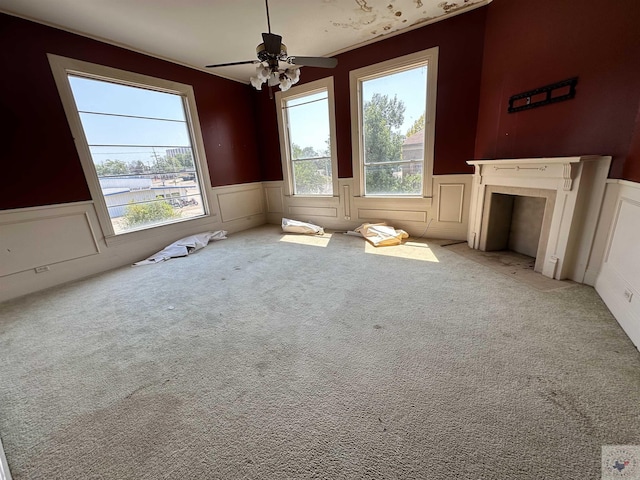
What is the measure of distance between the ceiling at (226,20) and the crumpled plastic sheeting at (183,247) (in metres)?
2.89

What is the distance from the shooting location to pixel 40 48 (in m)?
2.88

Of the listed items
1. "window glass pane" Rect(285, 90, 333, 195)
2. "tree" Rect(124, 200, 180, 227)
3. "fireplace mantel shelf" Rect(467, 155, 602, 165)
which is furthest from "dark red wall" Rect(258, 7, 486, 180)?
"tree" Rect(124, 200, 180, 227)

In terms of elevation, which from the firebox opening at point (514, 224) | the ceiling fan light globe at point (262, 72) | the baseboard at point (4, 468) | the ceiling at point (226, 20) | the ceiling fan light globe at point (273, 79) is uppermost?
the ceiling at point (226, 20)

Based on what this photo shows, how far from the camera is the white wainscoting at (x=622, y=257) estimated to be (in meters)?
1.73

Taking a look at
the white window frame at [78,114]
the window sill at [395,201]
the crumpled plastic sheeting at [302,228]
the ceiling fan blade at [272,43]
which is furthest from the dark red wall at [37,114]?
the window sill at [395,201]

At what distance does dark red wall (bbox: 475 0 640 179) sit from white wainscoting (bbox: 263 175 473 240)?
2.51ft

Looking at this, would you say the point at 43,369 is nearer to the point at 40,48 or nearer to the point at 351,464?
the point at 351,464

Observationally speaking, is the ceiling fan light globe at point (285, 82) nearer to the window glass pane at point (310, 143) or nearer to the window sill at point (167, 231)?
the window glass pane at point (310, 143)

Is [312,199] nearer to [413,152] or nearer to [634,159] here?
[413,152]

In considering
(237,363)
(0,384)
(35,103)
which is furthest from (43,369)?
(35,103)

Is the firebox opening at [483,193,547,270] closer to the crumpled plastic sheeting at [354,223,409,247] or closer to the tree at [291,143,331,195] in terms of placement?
the crumpled plastic sheeting at [354,223,409,247]

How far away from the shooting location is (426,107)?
12.1ft

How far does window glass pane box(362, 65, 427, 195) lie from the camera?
3.79 meters

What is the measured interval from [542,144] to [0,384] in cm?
492
